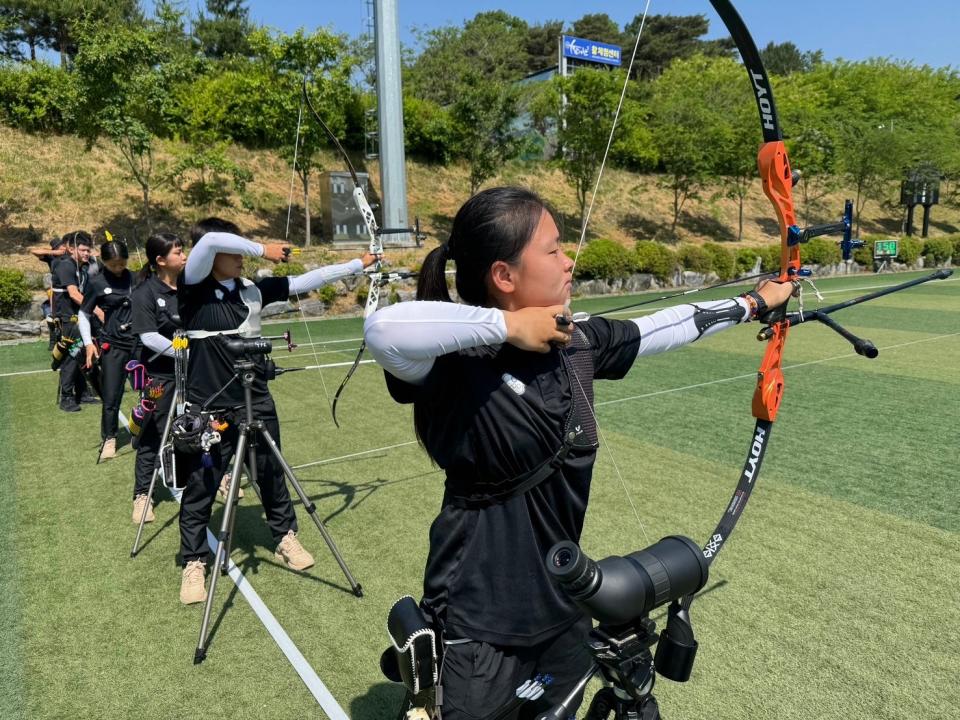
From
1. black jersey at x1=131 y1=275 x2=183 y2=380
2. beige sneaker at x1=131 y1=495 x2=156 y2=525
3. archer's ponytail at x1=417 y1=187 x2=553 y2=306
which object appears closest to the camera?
archer's ponytail at x1=417 y1=187 x2=553 y2=306

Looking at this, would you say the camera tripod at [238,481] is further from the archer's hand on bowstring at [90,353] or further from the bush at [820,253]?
the bush at [820,253]

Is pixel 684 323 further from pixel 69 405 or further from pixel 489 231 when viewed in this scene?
pixel 69 405

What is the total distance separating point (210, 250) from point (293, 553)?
1.78 meters

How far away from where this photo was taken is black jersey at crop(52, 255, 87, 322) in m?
7.37

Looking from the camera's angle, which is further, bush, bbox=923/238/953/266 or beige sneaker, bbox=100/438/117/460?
bush, bbox=923/238/953/266

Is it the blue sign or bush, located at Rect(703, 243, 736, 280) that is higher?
the blue sign

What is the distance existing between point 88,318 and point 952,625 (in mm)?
6605

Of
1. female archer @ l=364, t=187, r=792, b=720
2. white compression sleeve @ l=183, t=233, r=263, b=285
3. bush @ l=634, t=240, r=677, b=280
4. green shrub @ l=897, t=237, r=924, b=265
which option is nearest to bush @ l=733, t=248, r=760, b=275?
bush @ l=634, t=240, r=677, b=280

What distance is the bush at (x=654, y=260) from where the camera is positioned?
2078cm

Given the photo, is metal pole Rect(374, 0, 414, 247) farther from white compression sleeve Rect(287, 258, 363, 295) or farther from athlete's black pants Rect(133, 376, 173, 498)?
white compression sleeve Rect(287, 258, 363, 295)

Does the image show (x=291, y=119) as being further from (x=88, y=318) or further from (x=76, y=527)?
(x=76, y=527)

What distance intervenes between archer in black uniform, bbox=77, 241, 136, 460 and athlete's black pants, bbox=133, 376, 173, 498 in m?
1.41

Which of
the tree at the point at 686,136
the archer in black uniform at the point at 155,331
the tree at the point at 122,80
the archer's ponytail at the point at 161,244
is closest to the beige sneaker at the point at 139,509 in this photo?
the archer in black uniform at the point at 155,331

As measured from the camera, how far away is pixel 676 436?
20.9ft
